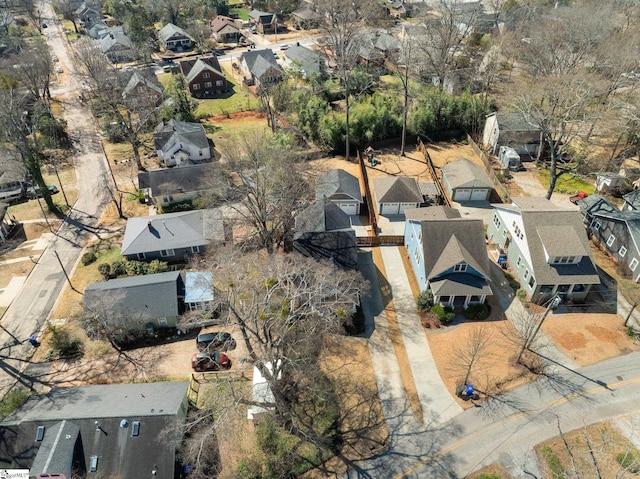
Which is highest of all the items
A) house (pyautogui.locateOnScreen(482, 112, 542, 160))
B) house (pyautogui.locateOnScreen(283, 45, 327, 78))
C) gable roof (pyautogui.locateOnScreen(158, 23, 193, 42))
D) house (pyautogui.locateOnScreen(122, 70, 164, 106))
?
gable roof (pyautogui.locateOnScreen(158, 23, 193, 42))

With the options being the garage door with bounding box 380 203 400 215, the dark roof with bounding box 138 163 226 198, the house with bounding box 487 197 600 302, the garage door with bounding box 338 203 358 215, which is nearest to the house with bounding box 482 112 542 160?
the garage door with bounding box 380 203 400 215

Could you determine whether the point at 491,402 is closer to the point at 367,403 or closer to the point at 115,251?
the point at 367,403

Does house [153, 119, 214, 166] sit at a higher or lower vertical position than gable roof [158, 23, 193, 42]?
lower

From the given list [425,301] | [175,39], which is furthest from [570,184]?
[175,39]

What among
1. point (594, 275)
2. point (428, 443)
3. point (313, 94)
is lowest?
point (428, 443)

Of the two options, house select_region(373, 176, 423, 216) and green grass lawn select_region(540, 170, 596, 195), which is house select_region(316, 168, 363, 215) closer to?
house select_region(373, 176, 423, 216)

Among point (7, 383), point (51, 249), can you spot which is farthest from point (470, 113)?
point (7, 383)

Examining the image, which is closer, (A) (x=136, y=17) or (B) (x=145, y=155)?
(B) (x=145, y=155)

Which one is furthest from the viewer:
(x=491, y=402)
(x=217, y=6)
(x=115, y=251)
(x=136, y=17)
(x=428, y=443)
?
(x=217, y=6)
